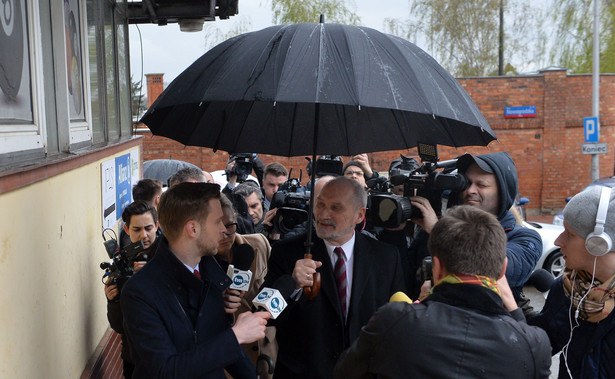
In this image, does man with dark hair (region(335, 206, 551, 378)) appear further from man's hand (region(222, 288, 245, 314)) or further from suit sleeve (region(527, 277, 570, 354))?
man's hand (region(222, 288, 245, 314))

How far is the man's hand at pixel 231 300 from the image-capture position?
283 centimetres

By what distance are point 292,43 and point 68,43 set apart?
199 cm

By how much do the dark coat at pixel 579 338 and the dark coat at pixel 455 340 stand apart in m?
0.37

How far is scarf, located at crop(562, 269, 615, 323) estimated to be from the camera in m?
2.24

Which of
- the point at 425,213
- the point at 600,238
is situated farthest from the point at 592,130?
the point at 600,238

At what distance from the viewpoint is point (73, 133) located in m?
3.83

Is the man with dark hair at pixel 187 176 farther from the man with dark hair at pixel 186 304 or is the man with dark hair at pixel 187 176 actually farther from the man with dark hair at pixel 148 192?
the man with dark hair at pixel 186 304

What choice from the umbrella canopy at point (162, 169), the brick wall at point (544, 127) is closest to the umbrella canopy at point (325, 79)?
the umbrella canopy at point (162, 169)

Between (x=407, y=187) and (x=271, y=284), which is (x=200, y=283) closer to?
(x=271, y=284)

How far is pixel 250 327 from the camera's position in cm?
246

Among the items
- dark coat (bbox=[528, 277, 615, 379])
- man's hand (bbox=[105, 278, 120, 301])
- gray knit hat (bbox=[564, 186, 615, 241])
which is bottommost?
man's hand (bbox=[105, 278, 120, 301])

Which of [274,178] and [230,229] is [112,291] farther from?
[274,178]

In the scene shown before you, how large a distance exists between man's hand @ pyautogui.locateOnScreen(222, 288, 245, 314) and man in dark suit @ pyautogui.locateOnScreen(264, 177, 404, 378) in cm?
18

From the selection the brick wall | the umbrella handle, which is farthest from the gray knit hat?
the brick wall
